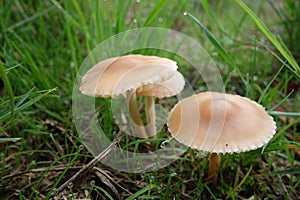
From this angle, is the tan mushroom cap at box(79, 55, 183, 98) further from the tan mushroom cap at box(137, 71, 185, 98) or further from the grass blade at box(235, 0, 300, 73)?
the grass blade at box(235, 0, 300, 73)

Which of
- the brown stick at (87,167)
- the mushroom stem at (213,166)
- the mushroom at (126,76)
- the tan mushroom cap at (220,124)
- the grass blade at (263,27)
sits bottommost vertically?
the mushroom stem at (213,166)

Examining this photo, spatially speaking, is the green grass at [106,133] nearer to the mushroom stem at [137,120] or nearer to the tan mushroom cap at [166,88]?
the mushroom stem at [137,120]

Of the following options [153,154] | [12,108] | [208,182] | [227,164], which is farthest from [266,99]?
[12,108]

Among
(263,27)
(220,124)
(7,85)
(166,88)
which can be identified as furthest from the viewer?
(166,88)

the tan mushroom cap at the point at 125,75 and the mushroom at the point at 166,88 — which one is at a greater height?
the tan mushroom cap at the point at 125,75

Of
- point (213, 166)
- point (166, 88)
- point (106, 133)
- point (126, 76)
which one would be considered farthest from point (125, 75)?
point (213, 166)

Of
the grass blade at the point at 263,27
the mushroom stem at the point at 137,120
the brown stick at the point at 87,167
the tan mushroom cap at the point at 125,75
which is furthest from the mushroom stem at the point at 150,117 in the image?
the grass blade at the point at 263,27

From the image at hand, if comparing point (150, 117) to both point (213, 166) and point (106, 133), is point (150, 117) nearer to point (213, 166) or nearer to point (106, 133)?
point (106, 133)
